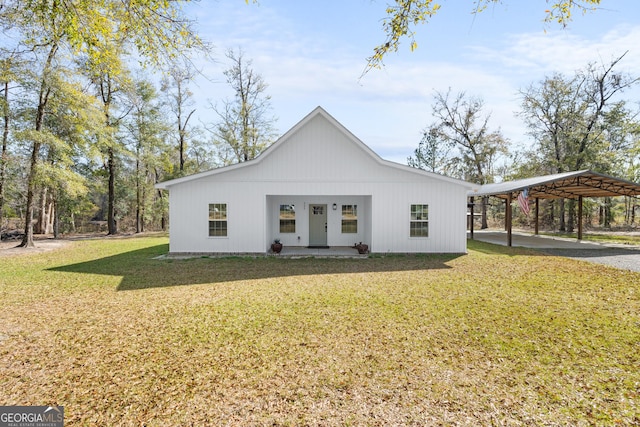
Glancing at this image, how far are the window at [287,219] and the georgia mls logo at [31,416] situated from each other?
11118mm

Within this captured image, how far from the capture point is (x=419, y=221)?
40.1 ft

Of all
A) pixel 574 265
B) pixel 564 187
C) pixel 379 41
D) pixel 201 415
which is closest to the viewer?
pixel 201 415

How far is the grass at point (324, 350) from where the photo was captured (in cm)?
291

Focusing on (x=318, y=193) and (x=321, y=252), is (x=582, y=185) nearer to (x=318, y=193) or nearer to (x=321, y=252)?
(x=318, y=193)

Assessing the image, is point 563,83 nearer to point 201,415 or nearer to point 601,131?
point 601,131

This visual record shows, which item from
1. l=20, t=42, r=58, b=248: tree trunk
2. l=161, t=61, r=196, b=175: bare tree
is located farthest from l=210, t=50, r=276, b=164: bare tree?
l=20, t=42, r=58, b=248: tree trunk

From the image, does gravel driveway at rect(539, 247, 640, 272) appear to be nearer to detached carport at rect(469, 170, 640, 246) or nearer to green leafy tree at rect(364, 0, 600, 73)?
Result: detached carport at rect(469, 170, 640, 246)

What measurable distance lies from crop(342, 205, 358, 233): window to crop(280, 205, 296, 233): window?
231 centimetres

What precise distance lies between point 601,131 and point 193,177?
92.5ft

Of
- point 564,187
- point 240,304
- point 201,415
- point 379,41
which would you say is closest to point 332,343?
point 201,415

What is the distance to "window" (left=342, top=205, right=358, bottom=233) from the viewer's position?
13.8 m

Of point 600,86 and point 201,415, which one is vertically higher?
point 600,86

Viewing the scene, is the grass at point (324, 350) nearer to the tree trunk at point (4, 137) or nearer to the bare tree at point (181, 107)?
the tree trunk at point (4, 137)

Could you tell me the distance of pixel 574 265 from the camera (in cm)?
985
